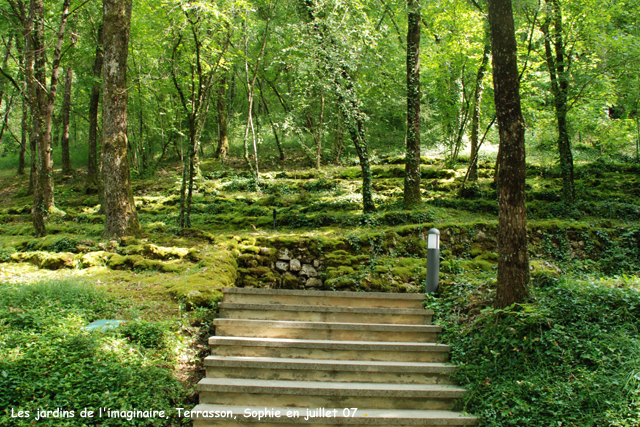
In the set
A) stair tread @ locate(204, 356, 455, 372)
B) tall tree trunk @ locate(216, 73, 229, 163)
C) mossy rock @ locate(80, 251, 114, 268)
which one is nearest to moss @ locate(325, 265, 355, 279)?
stair tread @ locate(204, 356, 455, 372)

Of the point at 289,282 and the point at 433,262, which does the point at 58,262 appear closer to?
the point at 289,282

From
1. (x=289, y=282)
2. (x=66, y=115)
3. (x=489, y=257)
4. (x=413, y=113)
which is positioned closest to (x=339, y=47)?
(x=413, y=113)

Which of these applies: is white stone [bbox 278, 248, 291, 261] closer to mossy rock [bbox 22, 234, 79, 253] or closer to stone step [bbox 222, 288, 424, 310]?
stone step [bbox 222, 288, 424, 310]

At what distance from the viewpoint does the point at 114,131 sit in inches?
325

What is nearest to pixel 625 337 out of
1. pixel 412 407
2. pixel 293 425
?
pixel 412 407

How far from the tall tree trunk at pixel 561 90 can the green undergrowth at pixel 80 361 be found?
11.9 metres

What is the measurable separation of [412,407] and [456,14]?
12968 millimetres

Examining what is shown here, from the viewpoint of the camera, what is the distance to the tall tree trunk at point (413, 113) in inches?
423

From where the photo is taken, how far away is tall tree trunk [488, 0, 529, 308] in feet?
14.9

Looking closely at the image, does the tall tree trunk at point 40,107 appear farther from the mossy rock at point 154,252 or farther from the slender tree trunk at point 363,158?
the slender tree trunk at point 363,158

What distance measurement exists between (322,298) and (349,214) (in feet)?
16.7

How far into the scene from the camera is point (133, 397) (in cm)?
360

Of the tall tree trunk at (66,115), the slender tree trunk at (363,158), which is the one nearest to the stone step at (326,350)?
the slender tree trunk at (363,158)

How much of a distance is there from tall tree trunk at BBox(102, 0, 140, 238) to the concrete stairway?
4.45m
